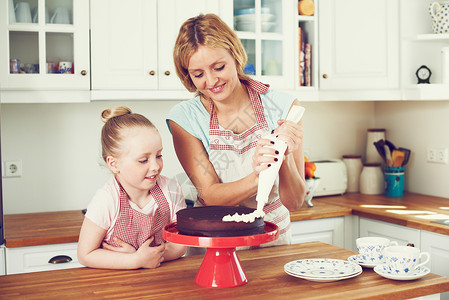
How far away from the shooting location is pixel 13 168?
285 centimetres

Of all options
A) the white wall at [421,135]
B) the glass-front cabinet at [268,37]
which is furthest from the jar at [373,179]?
the glass-front cabinet at [268,37]

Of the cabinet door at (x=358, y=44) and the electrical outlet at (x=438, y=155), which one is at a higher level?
the cabinet door at (x=358, y=44)

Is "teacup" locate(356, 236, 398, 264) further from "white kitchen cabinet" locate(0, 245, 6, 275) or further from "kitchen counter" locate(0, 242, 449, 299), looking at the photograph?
"white kitchen cabinet" locate(0, 245, 6, 275)

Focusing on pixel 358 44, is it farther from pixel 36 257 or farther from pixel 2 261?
pixel 2 261

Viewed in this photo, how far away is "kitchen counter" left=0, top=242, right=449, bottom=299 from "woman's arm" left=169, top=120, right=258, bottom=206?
0.80 ft

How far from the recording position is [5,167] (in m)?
2.83

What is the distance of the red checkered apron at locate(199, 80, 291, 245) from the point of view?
75.2 inches

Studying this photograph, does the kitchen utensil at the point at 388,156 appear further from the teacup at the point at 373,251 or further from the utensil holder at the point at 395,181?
the teacup at the point at 373,251

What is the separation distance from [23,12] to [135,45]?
1.73 feet

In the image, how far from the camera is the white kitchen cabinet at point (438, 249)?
2.46 m

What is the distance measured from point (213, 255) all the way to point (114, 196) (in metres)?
0.38

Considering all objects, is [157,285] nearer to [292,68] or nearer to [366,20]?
[292,68]

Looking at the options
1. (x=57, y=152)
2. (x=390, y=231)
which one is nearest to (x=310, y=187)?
(x=390, y=231)

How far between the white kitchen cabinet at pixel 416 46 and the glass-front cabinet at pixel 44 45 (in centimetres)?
169
